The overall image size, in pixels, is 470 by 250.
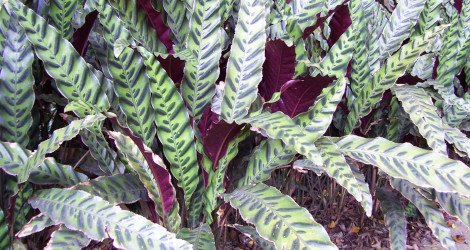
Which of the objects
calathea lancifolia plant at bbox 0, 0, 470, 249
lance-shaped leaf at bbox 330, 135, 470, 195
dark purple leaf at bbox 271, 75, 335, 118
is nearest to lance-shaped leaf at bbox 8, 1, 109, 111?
calathea lancifolia plant at bbox 0, 0, 470, 249

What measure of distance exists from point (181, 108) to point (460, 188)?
0.68m

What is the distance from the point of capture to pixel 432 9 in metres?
1.67

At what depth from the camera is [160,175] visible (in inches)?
40.8

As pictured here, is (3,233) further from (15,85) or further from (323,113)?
(323,113)

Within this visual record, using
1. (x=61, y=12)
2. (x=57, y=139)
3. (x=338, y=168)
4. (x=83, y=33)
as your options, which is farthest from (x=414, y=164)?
(x=61, y=12)

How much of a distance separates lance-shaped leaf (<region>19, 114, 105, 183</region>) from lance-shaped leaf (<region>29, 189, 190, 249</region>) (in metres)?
0.11

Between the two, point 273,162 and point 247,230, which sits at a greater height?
point 273,162

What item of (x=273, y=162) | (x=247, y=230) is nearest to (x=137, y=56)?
(x=273, y=162)

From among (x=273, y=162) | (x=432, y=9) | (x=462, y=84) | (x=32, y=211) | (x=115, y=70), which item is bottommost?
(x=32, y=211)

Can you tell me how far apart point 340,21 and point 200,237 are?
852 mm

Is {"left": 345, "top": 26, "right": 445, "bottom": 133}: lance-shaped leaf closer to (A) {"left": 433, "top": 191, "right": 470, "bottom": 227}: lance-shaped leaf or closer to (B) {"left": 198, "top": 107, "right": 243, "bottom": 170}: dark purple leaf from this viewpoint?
(A) {"left": 433, "top": 191, "right": 470, "bottom": 227}: lance-shaped leaf

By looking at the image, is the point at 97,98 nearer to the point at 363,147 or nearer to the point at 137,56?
the point at 137,56

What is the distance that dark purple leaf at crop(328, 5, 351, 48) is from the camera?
1.38 m

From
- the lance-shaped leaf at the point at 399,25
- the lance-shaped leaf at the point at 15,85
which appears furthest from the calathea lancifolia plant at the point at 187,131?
the lance-shaped leaf at the point at 399,25
